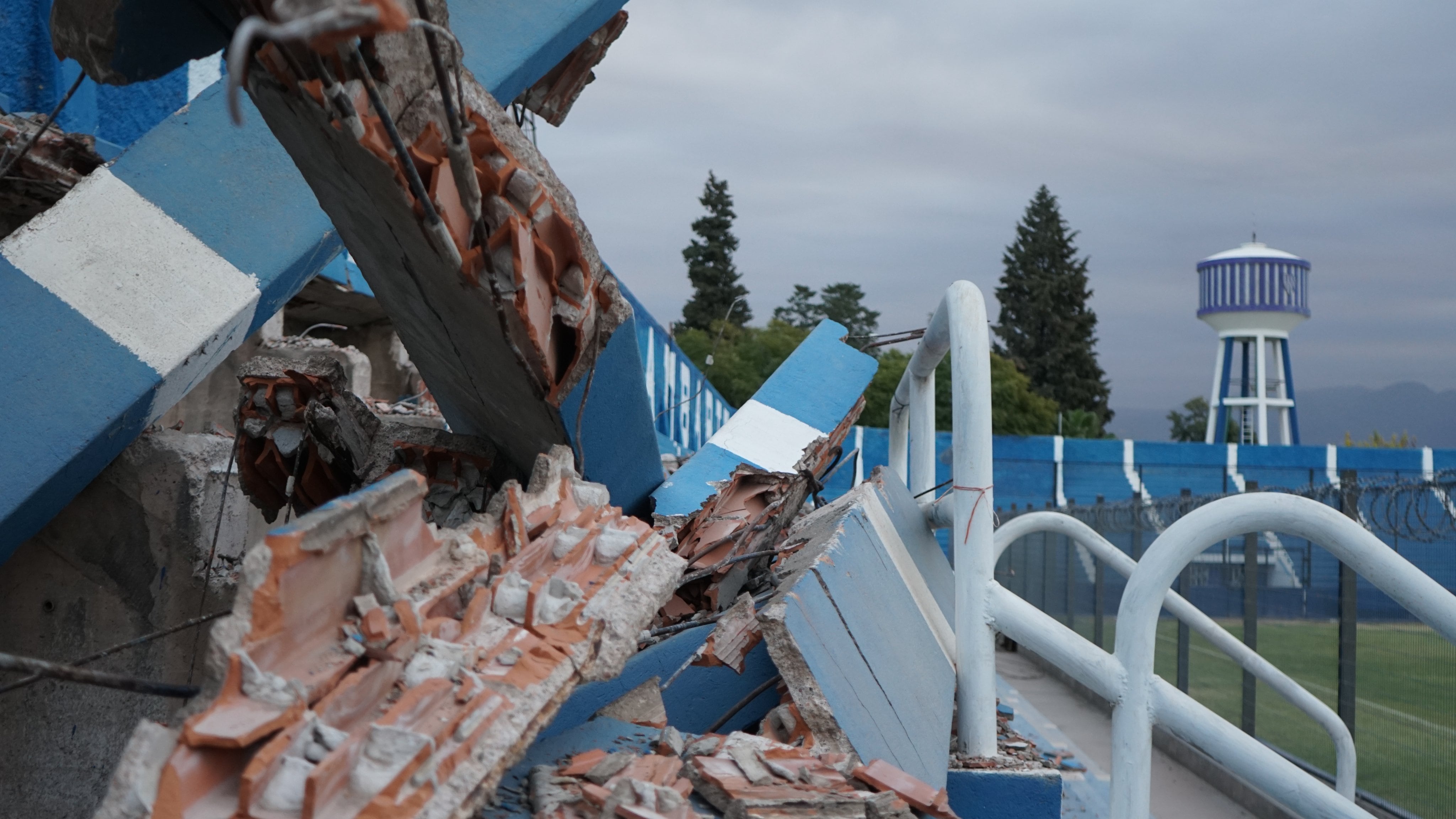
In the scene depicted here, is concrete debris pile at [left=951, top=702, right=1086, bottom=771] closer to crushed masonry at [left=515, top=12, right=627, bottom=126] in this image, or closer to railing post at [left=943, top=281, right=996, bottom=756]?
railing post at [left=943, top=281, right=996, bottom=756]

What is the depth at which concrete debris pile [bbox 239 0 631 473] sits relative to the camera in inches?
76.7

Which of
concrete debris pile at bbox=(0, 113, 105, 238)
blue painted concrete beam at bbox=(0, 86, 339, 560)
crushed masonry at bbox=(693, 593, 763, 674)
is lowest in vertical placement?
crushed masonry at bbox=(693, 593, 763, 674)

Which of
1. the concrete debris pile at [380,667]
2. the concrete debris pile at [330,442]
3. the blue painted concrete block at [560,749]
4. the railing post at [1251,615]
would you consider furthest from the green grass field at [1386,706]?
the concrete debris pile at [380,667]

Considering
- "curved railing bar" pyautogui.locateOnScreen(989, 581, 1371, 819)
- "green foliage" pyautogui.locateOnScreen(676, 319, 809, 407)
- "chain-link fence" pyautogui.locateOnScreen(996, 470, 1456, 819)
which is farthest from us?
"green foliage" pyautogui.locateOnScreen(676, 319, 809, 407)

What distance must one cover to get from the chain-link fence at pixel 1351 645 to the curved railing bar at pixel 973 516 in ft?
7.11

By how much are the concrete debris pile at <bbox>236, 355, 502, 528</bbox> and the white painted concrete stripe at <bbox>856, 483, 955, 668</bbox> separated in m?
1.31

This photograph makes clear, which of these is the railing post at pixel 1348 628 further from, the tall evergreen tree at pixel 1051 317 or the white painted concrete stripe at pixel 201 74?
the tall evergreen tree at pixel 1051 317

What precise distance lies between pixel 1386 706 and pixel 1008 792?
448 centimetres

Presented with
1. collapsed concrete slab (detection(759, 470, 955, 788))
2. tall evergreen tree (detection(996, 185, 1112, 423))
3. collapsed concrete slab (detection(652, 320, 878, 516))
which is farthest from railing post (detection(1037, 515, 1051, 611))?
tall evergreen tree (detection(996, 185, 1112, 423))

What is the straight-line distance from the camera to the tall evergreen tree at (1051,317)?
154 ft

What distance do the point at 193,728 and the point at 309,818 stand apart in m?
0.19

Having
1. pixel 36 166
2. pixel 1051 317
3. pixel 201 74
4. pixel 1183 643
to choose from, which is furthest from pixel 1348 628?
pixel 1051 317

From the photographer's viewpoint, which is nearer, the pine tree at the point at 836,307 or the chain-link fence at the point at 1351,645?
the chain-link fence at the point at 1351,645

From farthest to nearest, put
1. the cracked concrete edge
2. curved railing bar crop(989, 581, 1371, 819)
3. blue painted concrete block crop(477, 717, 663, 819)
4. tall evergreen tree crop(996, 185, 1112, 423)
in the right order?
tall evergreen tree crop(996, 185, 1112, 423), the cracked concrete edge, curved railing bar crop(989, 581, 1371, 819), blue painted concrete block crop(477, 717, 663, 819)
